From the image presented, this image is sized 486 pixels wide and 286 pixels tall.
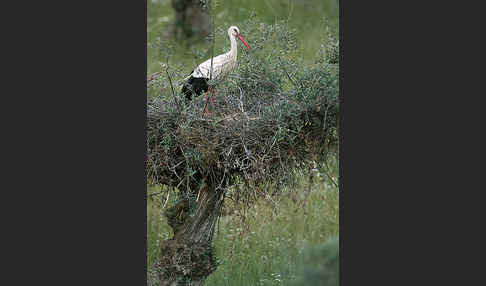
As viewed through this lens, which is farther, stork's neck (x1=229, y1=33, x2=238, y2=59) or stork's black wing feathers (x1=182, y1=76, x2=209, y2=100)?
stork's neck (x1=229, y1=33, x2=238, y2=59)

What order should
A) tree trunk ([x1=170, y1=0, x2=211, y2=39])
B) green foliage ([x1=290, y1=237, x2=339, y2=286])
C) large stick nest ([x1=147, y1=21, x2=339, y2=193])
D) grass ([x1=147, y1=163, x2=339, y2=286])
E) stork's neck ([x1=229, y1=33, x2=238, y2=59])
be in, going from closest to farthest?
green foliage ([x1=290, y1=237, x2=339, y2=286]) < large stick nest ([x1=147, y1=21, x2=339, y2=193]) < grass ([x1=147, y1=163, x2=339, y2=286]) < stork's neck ([x1=229, y1=33, x2=238, y2=59]) < tree trunk ([x1=170, y1=0, x2=211, y2=39])

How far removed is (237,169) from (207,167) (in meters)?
0.25

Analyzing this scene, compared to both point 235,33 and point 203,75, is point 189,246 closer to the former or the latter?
point 203,75

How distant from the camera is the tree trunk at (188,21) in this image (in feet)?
21.3

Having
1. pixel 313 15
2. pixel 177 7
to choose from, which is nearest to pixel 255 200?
pixel 313 15

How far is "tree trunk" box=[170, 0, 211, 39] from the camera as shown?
6484 mm

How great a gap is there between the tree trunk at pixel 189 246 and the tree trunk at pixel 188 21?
178 cm

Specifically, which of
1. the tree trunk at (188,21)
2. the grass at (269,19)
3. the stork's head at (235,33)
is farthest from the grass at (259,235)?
the tree trunk at (188,21)

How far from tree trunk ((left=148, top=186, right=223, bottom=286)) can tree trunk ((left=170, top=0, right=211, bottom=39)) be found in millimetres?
1780

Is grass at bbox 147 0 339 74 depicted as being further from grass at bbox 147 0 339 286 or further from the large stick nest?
the large stick nest

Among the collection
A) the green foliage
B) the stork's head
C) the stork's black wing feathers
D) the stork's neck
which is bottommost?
the green foliage

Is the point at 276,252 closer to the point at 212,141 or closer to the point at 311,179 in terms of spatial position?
the point at 311,179

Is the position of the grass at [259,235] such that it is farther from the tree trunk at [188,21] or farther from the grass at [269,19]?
the tree trunk at [188,21]

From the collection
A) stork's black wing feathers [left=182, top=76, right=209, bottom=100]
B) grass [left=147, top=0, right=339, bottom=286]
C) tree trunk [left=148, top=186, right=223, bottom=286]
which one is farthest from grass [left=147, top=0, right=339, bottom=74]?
tree trunk [left=148, top=186, right=223, bottom=286]
